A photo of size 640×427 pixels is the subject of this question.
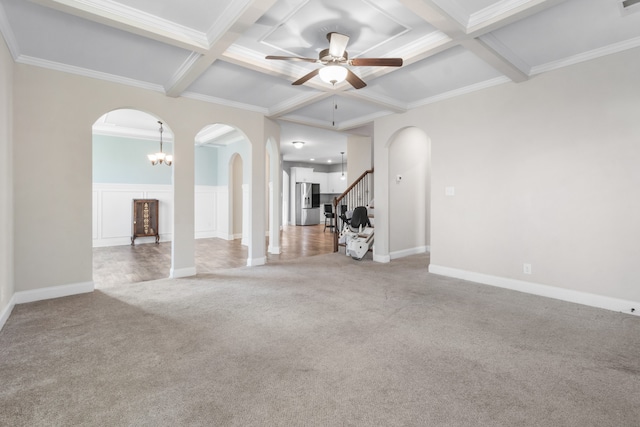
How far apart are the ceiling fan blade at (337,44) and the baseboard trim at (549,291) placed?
11.2ft

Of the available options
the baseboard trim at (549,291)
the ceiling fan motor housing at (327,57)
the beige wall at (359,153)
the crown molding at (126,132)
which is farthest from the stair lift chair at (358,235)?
the crown molding at (126,132)

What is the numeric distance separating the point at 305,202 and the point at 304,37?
9626 mm

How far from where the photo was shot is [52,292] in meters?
3.64

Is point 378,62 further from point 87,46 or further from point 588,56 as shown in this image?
point 87,46

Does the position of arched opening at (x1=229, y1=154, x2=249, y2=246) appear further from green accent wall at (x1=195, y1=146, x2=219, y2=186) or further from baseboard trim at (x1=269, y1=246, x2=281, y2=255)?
baseboard trim at (x1=269, y1=246, x2=281, y2=255)

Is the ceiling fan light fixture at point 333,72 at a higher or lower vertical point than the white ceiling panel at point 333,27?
lower

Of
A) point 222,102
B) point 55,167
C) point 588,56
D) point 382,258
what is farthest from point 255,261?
point 588,56

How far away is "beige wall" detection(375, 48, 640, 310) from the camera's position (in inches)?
128

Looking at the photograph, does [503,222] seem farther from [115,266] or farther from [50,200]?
[115,266]

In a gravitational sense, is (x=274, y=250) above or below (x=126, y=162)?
below

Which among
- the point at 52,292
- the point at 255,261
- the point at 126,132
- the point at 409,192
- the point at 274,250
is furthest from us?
the point at 126,132

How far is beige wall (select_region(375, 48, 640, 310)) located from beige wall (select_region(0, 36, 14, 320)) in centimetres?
508

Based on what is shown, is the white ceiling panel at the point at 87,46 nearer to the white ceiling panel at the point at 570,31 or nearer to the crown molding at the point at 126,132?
the crown molding at the point at 126,132

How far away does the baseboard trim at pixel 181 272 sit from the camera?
4.57 metres
